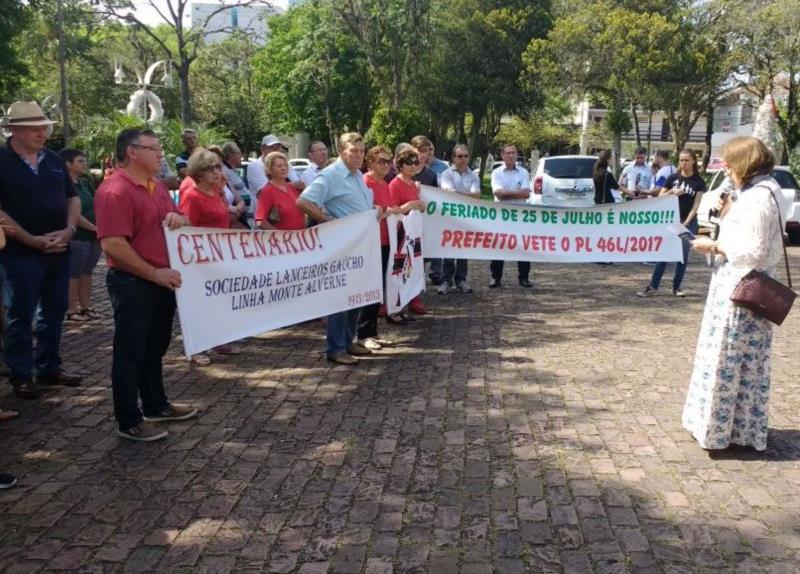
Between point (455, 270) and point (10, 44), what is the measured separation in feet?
78.1

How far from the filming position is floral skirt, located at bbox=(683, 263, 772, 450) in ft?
14.5

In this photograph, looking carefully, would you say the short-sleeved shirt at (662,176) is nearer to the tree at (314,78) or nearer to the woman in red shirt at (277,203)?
the woman in red shirt at (277,203)

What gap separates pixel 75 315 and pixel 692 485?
682 cm

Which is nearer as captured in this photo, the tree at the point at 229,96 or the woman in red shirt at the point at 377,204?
the woman in red shirt at the point at 377,204

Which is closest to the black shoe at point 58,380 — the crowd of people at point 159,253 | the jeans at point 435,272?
the crowd of people at point 159,253

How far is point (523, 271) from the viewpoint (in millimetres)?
10664

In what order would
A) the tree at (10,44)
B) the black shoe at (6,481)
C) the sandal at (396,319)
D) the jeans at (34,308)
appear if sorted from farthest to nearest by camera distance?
Result: the tree at (10,44)
the sandal at (396,319)
the jeans at (34,308)
the black shoe at (6,481)

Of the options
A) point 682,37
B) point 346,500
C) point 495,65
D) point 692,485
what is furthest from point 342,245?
point 495,65

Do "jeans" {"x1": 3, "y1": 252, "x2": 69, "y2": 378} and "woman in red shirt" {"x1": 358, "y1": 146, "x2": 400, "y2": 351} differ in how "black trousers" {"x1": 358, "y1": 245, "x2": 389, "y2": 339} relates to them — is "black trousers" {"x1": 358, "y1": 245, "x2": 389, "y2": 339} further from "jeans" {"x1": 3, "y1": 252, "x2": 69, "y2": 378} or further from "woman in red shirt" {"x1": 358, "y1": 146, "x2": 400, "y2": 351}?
"jeans" {"x1": 3, "y1": 252, "x2": 69, "y2": 378}

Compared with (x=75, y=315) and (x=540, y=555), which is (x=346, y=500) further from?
(x=75, y=315)

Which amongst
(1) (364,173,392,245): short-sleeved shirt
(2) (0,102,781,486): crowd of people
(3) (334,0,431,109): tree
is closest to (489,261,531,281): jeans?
(2) (0,102,781,486): crowd of people

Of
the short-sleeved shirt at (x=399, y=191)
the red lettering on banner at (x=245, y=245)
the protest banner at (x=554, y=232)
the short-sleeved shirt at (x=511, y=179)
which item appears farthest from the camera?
the short-sleeved shirt at (x=511, y=179)

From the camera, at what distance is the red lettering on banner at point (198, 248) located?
514 centimetres

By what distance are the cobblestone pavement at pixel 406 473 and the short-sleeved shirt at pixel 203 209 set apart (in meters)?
1.30
